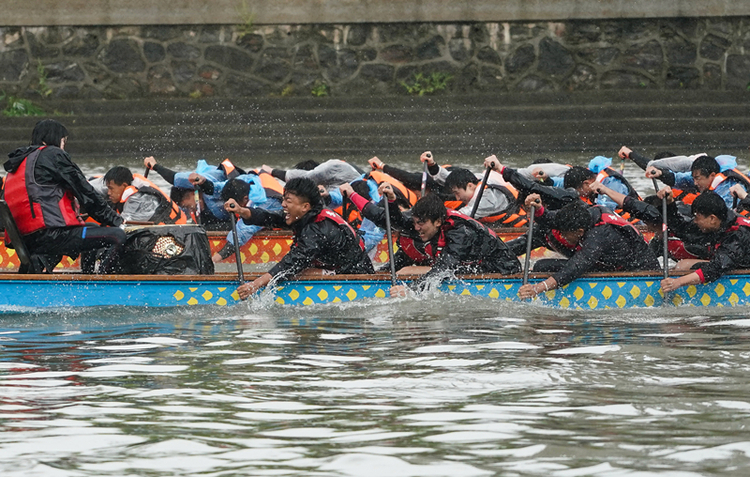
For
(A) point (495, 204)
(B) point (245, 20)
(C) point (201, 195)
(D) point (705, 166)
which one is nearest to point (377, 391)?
(D) point (705, 166)

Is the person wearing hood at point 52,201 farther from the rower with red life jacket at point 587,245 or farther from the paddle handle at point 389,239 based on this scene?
the rower with red life jacket at point 587,245

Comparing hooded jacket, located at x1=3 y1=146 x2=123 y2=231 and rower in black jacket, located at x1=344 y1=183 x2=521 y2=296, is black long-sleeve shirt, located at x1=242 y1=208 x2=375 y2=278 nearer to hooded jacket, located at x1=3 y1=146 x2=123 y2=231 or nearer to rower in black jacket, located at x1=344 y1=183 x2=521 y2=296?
rower in black jacket, located at x1=344 y1=183 x2=521 y2=296

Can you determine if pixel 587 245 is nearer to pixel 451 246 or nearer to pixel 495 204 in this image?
pixel 451 246

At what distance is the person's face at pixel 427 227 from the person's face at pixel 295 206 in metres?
0.79

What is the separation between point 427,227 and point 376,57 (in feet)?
40.6

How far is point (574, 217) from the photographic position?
30.2 feet

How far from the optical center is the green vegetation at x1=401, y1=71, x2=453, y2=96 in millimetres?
21250

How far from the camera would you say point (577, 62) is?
835 inches

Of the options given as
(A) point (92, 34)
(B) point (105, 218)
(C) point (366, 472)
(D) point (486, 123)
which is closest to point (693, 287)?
(B) point (105, 218)

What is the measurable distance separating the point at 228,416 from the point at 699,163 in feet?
22.3

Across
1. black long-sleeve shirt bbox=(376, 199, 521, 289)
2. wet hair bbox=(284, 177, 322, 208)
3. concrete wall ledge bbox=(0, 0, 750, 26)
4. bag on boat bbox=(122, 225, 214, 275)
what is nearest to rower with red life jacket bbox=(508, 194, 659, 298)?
black long-sleeve shirt bbox=(376, 199, 521, 289)

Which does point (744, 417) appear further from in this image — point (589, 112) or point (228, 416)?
point (589, 112)

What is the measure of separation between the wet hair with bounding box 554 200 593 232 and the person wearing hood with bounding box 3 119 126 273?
10.5ft

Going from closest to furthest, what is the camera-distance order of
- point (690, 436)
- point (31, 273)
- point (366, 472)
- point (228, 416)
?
point (366, 472) → point (690, 436) → point (228, 416) → point (31, 273)
